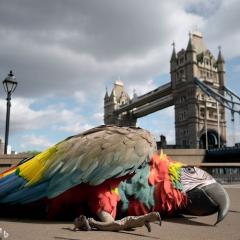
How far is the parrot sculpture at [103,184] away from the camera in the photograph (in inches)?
180

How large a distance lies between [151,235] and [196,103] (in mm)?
86193

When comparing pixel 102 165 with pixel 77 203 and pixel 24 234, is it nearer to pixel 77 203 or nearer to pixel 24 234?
pixel 77 203

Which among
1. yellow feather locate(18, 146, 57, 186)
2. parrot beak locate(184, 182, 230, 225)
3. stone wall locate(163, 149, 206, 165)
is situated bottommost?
parrot beak locate(184, 182, 230, 225)

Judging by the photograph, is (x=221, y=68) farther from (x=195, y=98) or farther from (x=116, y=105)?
(x=116, y=105)

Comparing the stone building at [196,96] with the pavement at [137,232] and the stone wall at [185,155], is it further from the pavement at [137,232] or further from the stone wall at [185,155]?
the pavement at [137,232]

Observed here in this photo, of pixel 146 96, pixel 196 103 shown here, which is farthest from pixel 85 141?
pixel 146 96

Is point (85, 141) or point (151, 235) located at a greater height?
point (85, 141)

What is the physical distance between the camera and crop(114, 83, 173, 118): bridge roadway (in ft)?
316

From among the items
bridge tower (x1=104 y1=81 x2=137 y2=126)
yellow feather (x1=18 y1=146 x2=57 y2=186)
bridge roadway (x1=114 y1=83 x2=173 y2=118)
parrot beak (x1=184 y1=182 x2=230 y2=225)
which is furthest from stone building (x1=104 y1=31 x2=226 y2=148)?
yellow feather (x1=18 y1=146 x2=57 y2=186)

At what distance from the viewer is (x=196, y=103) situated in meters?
88.6

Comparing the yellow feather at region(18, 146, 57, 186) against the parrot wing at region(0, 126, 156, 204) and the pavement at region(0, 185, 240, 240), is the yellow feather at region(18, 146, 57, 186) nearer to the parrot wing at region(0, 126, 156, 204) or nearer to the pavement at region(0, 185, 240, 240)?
the parrot wing at region(0, 126, 156, 204)

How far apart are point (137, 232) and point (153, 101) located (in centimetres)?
9766

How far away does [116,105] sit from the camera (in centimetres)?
12519

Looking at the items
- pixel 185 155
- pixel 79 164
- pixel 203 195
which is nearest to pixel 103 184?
pixel 79 164
